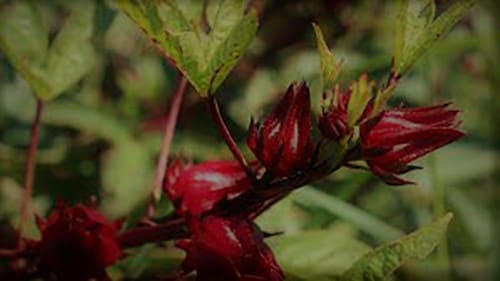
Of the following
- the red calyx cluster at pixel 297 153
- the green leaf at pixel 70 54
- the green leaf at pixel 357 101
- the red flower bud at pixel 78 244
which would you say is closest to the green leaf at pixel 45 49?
the green leaf at pixel 70 54

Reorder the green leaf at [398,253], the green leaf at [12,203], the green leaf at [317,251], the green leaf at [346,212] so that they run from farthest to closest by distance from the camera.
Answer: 1. the green leaf at [12,203]
2. the green leaf at [346,212]
3. the green leaf at [317,251]
4. the green leaf at [398,253]

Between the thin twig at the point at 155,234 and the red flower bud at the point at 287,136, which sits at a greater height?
the red flower bud at the point at 287,136

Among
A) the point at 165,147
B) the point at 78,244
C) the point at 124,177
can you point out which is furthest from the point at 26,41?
the point at 124,177

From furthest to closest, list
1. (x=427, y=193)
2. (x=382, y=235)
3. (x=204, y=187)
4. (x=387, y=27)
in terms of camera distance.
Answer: (x=387, y=27), (x=427, y=193), (x=382, y=235), (x=204, y=187)

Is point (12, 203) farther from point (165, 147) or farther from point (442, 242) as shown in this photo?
point (442, 242)

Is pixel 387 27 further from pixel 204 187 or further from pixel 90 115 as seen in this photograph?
pixel 204 187

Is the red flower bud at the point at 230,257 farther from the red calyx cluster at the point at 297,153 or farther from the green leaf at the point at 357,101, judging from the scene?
the green leaf at the point at 357,101

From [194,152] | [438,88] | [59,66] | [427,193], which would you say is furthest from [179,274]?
[438,88]
